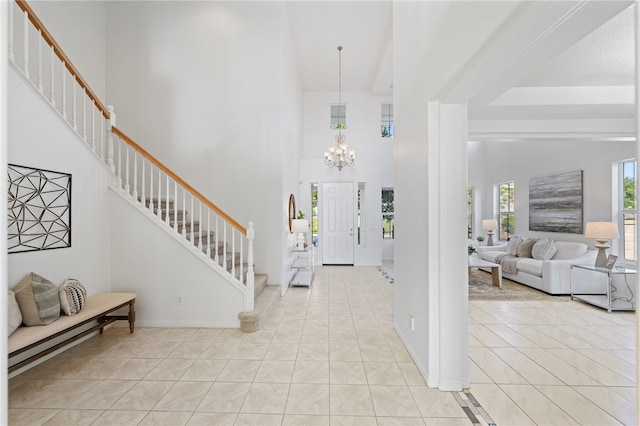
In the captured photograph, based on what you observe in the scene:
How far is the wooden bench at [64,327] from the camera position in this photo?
229cm

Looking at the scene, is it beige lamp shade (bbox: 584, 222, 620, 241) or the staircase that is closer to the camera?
the staircase

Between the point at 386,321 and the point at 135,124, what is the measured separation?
518cm

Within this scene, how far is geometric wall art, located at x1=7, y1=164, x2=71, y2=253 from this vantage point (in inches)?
105

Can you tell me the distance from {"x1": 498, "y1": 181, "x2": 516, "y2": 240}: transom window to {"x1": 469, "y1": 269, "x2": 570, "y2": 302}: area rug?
89.8 inches

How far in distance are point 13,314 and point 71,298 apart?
0.45 metres

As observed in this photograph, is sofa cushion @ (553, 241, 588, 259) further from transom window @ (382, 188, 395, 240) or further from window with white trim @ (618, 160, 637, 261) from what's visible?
transom window @ (382, 188, 395, 240)

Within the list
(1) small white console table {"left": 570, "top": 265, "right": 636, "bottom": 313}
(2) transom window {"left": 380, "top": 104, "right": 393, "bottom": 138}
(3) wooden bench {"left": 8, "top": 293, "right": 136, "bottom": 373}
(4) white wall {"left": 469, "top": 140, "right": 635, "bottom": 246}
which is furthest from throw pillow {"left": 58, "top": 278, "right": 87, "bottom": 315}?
(2) transom window {"left": 380, "top": 104, "right": 393, "bottom": 138}

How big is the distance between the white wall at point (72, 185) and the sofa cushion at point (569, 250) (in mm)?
7478

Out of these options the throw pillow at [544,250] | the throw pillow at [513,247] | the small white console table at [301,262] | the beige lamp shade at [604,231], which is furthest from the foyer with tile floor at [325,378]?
the throw pillow at [513,247]

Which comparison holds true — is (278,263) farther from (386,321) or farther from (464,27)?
(464,27)

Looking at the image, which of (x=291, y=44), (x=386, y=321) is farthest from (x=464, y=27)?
(x=291, y=44)

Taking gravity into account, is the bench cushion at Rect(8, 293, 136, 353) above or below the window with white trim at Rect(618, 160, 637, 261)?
below

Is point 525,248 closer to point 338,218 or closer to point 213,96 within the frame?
point 338,218

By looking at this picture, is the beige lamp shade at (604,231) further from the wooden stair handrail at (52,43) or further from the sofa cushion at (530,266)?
the wooden stair handrail at (52,43)
